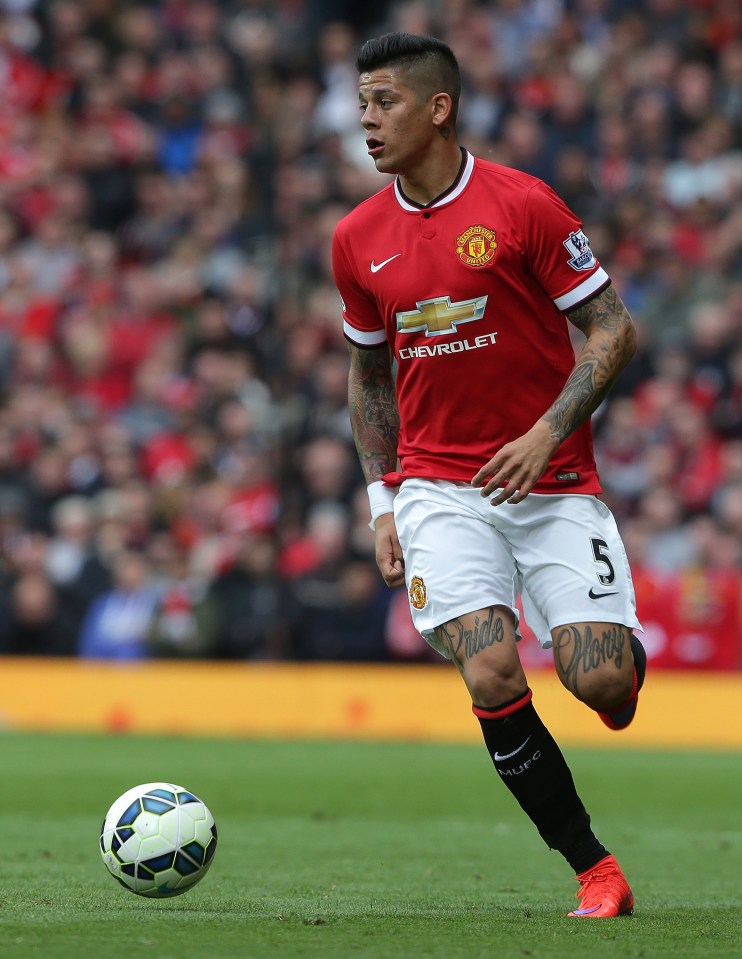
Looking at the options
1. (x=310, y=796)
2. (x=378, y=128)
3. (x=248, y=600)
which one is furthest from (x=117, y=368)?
(x=378, y=128)

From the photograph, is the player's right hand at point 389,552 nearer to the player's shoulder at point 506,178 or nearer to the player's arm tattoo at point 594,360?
the player's arm tattoo at point 594,360

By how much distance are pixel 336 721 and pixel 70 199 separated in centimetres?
696

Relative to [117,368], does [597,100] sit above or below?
above

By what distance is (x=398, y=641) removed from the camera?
14.3m

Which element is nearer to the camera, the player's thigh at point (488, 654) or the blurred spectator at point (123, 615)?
the player's thigh at point (488, 654)

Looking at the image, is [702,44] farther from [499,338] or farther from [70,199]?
[499,338]

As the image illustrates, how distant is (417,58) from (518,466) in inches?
55.7

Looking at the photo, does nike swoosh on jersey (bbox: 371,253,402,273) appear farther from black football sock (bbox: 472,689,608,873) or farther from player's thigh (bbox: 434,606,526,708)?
black football sock (bbox: 472,689,608,873)

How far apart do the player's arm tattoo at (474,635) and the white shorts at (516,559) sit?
0.12ft

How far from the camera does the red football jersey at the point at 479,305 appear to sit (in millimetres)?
5469

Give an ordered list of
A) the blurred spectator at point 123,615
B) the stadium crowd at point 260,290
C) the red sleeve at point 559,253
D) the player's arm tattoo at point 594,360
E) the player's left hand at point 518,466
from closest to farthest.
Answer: the player's left hand at point 518,466
the player's arm tattoo at point 594,360
the red sleeve at point 559,253
the stadium crowd at point 260,290
the blurred spectator at point 123,615

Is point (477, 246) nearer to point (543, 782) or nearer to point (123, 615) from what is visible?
point (543, 782)

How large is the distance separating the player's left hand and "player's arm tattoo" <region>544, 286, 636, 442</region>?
0.07m

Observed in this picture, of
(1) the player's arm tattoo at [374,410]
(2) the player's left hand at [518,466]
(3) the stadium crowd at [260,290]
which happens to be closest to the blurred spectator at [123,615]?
(3) the stadium crowd at [260,290]
